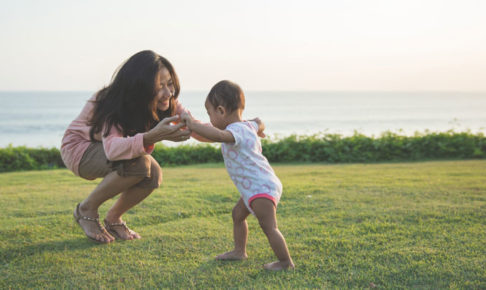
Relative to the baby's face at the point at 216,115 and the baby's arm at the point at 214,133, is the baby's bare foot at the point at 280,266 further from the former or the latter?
the baby's face at the point at 216,115

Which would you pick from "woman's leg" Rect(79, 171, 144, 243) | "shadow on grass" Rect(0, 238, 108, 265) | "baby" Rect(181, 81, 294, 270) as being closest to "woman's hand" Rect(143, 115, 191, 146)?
"baby" Rect(181, 81, 294, 270)

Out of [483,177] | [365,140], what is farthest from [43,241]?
[365,140]

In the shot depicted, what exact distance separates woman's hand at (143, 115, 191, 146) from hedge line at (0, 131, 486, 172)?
797 centimetres

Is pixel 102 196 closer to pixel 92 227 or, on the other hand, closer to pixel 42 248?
pixel 92 227

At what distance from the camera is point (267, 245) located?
3.30 m

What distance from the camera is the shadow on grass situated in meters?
3.09

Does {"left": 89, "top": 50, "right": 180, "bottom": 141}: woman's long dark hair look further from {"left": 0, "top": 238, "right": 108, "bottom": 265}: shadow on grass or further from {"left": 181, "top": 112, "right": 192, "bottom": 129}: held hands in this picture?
{"left": 0, "top": 238, "right": 108, "bottom": 265}: shadow on grass

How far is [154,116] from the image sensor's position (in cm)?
334

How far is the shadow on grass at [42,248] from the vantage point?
3.09m

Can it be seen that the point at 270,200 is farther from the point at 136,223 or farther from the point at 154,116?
the point at 136,223

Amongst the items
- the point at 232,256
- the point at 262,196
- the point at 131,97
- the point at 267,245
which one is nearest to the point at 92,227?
the point at 131,97

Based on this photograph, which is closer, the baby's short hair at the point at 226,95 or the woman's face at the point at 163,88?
the baby's short hair at the point at 226,95

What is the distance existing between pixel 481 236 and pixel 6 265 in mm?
3641

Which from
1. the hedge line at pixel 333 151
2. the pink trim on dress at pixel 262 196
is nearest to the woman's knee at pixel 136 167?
the pink trim on dress at pixel 262 196
